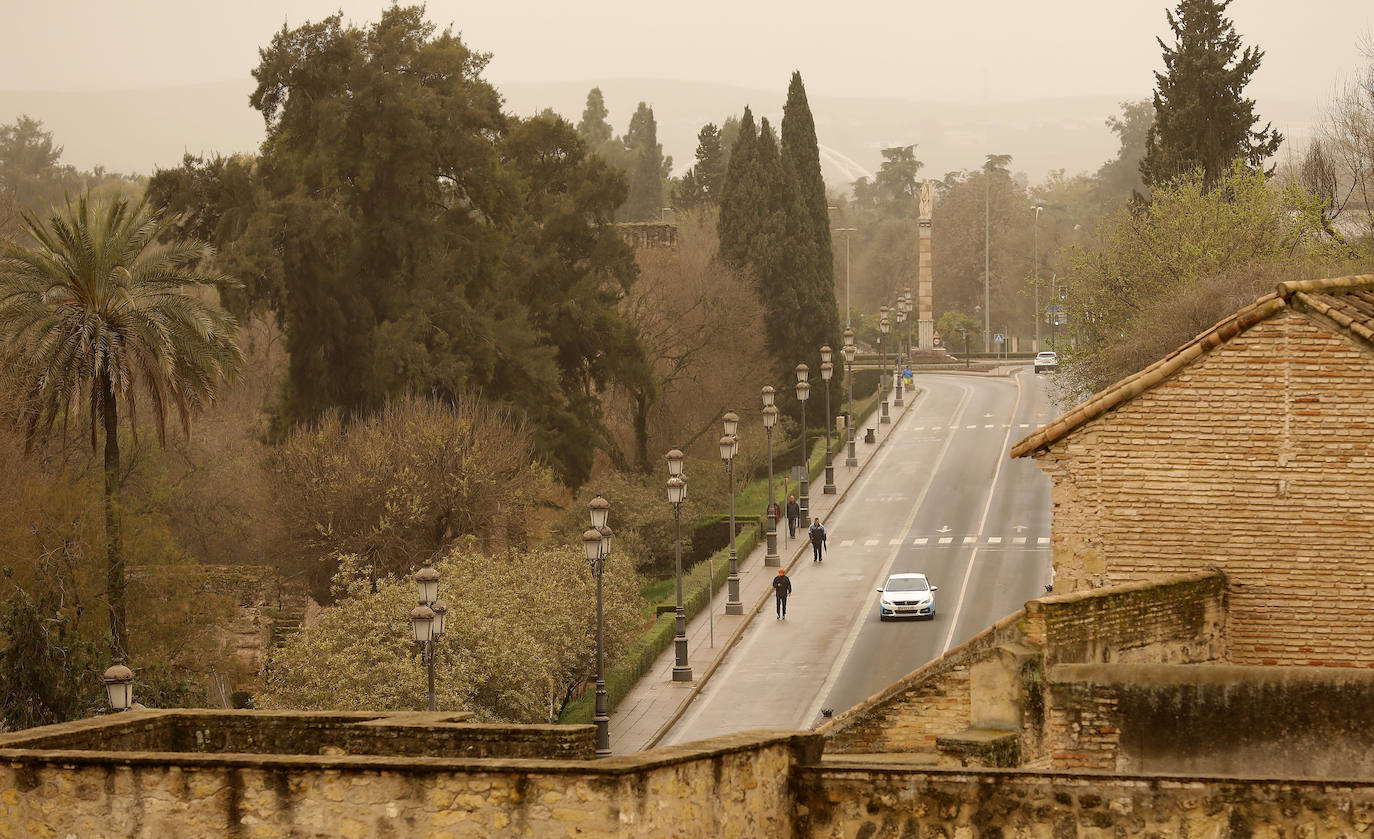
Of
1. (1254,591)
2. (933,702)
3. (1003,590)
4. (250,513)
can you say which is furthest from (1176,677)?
(250,513)

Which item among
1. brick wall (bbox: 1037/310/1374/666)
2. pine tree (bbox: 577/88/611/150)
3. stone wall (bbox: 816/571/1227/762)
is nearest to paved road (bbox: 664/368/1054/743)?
brick wall (bbox: 1037/310/1374/666)

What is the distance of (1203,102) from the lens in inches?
2405

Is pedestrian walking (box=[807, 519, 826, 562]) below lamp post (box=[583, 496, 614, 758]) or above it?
below

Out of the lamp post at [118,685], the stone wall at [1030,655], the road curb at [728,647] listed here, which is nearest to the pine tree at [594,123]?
the road curb at [728,647]

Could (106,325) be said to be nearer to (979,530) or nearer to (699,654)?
(699,654)

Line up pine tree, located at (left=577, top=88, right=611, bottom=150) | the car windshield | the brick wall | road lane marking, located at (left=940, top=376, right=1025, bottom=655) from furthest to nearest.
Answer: pine tree, located at (left=577, top=88, right=611, bottom=150)
the car windshield
road lane marking, located at (left=940, top=376, right=1025, bottom=655)
the brick wall

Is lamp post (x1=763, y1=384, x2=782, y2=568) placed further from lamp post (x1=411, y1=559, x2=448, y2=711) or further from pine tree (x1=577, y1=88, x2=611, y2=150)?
pine tree (x1=577, y1=88, x2=611, y2=150)

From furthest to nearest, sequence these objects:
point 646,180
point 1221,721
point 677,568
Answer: point 646,180, point 677,568, point 1221,721

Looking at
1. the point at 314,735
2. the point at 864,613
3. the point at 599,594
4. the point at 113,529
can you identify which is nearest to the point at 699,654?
the point at 864,613

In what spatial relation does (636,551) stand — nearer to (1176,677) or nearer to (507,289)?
(507,289)

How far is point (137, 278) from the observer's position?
34500 mm

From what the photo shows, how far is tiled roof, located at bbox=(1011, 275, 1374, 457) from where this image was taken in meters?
15.0

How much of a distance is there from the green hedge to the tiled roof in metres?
20.4

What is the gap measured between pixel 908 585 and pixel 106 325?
20524 millimetres
